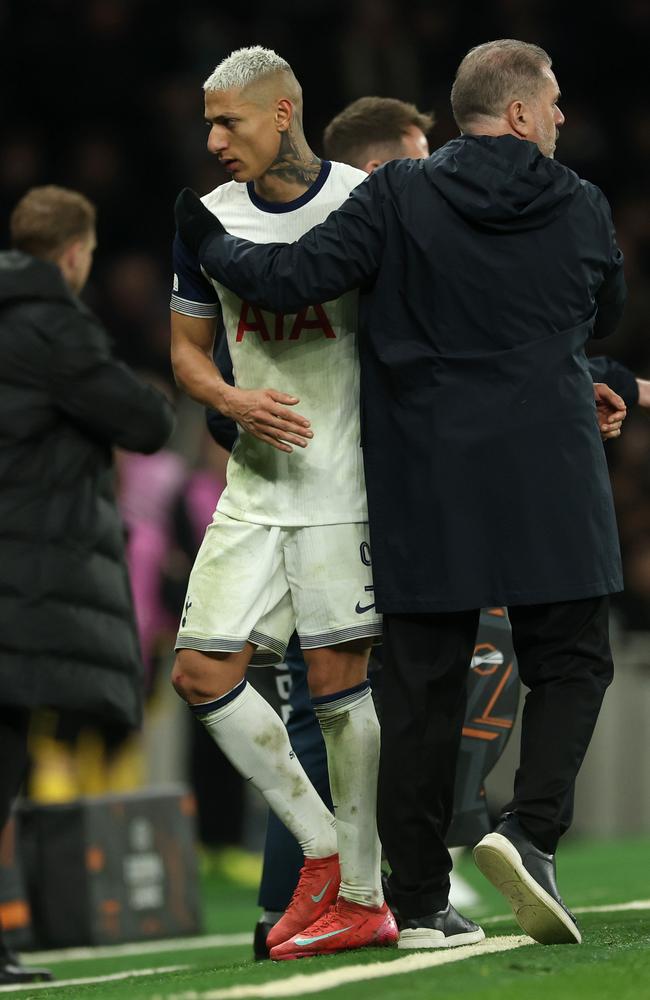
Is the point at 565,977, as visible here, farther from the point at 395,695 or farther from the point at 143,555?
the point at 143,555

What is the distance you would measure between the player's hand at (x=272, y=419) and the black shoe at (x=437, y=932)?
104cm

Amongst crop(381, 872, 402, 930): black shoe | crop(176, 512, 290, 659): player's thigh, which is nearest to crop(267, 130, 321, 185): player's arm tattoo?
crop(176, 512, 290, 659): player's thigh

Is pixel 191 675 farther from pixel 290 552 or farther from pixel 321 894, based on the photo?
pixel 321 894

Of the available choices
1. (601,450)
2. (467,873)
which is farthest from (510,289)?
(467,873)

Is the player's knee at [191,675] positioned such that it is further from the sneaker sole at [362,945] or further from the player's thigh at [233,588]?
the sneaker sole at [362,945]

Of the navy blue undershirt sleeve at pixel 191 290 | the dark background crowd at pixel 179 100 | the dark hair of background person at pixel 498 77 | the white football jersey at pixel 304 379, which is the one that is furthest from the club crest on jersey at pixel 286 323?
the dark background crowd at pixel 179 100

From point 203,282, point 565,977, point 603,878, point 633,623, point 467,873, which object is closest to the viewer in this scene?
point 565,977

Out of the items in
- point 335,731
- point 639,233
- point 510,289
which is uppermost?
point 639,233

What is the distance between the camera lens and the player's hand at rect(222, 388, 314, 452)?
3746mm

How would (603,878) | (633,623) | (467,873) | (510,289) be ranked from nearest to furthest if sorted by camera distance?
(510,289) < (603,878) < (467,873) < (633,623)

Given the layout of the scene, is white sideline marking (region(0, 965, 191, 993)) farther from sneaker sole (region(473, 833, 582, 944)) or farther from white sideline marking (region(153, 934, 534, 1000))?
sneaker sole (region(473, 833, 582, 944))

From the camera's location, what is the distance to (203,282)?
3.98 meters

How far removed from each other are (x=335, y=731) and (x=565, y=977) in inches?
38.7

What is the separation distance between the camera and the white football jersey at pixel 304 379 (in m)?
3.88
